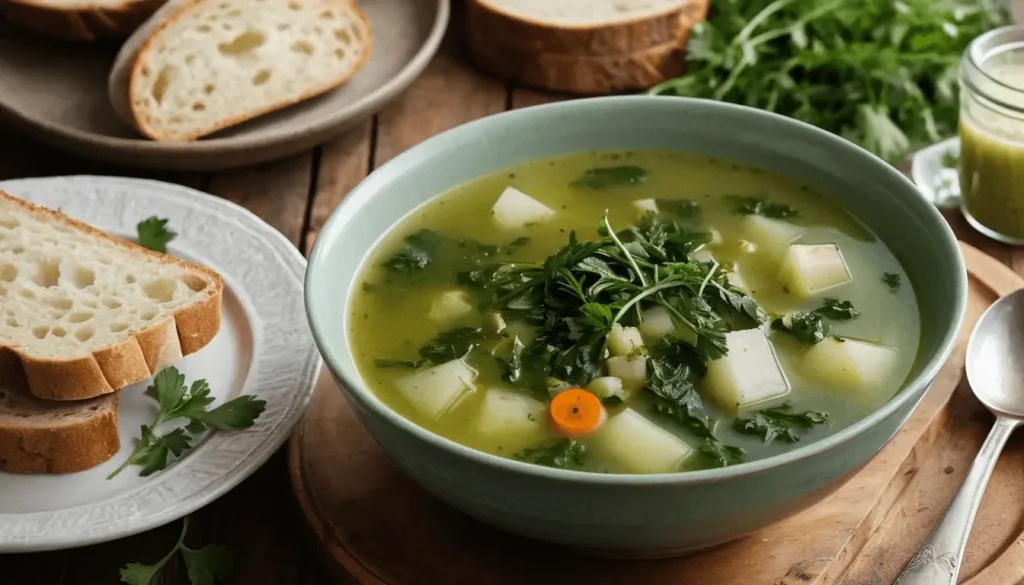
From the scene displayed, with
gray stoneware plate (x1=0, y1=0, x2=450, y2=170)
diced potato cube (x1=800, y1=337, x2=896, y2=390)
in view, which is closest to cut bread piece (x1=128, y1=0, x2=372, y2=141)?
gray stoneware plate (x1=0, y1=0, x2=450, y2=170)

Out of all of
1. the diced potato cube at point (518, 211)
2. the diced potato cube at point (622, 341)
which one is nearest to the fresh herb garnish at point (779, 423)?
the diced potato cube at point (622, 341)

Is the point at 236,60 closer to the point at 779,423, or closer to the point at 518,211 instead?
the point at 518,211

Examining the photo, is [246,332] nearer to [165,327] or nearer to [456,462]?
[165,327]

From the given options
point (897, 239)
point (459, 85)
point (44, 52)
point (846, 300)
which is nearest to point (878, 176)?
point (897, 239)

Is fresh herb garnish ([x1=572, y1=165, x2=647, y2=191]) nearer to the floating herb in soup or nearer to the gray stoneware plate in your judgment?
the floating herb in soup

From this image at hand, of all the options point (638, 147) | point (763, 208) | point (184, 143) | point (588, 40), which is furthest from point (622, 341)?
point (588, 40)

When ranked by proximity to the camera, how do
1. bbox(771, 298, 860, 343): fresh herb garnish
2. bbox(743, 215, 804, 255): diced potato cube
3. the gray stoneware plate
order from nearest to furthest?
bbox(771, 298, 860, 343): fresh herb garnish → bbox(743, 215, 804, 255): diced potato cube → the gray stoneware plate
